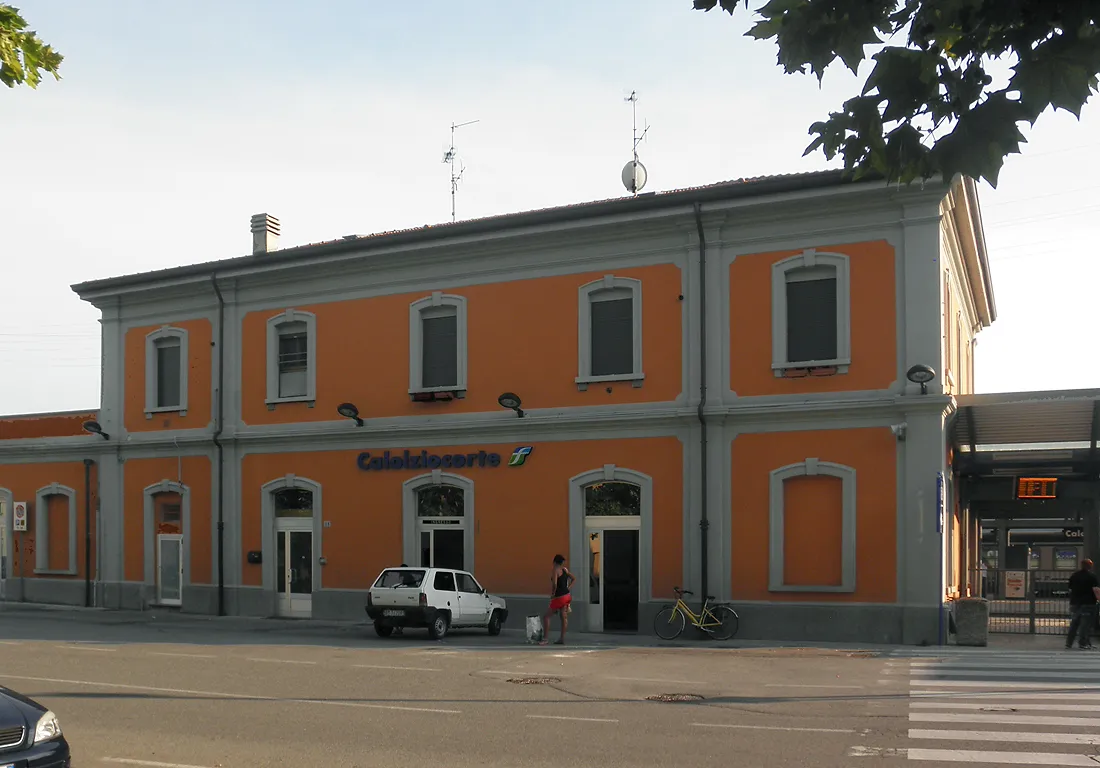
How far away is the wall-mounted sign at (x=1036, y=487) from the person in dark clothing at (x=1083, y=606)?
349 centimetres

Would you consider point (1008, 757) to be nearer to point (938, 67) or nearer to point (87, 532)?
point (938, 67)

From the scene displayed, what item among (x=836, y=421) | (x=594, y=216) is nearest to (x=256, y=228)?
(x=594, y=216)

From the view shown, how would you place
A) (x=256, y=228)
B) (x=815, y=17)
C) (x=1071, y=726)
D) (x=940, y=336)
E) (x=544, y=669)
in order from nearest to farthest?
(x=815, y=17)
(x=1071, y=726)
(x=544, y=669)
(x=940, y=336)
(x=256, y=228)

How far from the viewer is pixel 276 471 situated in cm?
2906

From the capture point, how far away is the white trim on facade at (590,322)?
24547 millimetres

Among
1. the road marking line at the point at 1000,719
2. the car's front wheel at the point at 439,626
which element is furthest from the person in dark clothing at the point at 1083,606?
the car's front wheel at the point at 439,626

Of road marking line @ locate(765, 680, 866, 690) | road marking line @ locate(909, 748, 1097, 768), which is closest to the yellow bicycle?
road marking line @ locate(765, 680, 866, 690)

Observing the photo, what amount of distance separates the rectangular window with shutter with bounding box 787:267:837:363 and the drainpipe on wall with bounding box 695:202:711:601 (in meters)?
1.68

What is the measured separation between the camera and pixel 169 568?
101 feet

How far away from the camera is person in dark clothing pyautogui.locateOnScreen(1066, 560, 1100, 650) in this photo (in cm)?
2127

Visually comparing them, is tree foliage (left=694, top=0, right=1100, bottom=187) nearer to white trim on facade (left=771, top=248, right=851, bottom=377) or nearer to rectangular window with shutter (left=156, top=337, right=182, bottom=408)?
white trim on facade (left=771, top=248, right=851, bottom=377)

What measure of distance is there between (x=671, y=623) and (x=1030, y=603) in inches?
302

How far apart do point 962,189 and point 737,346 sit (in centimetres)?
534

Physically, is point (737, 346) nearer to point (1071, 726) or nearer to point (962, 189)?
point (962, 189)
